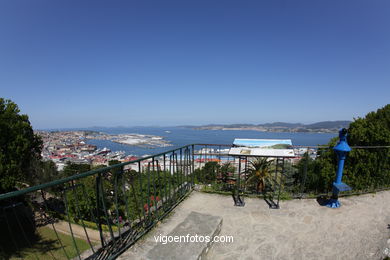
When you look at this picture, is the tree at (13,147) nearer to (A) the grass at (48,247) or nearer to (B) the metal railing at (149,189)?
(A) the grass at (48,247)

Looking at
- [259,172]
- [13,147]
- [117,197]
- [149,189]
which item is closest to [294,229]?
[259,172]

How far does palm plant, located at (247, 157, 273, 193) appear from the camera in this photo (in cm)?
602

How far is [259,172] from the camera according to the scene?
612cm

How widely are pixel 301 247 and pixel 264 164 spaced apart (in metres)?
3.35

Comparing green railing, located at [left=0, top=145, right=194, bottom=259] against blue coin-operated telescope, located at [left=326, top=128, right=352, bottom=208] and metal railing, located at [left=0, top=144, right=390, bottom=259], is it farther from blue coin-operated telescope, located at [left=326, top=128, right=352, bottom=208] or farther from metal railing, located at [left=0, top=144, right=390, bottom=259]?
blue coin-operated telescope, located at [left=326, top=128, right=352, bottom=208]

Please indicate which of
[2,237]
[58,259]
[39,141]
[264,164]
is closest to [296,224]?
[264,164]

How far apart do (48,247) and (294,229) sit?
1602 cm

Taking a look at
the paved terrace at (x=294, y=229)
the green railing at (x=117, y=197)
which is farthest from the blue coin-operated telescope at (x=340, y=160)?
the green railing at (x=117, y=197)

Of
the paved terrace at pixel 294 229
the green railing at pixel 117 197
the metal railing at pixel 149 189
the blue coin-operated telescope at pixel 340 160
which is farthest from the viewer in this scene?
the blue coin-operated telescope at pixel 340 160

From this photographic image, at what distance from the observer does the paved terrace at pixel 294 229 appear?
297 centimetres

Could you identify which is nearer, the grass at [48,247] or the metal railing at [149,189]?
the metal railing at [149,189]

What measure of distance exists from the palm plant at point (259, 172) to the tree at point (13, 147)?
1643cm

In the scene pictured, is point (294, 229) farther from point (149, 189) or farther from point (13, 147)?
point (13, 147)

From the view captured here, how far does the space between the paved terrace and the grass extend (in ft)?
32.9
